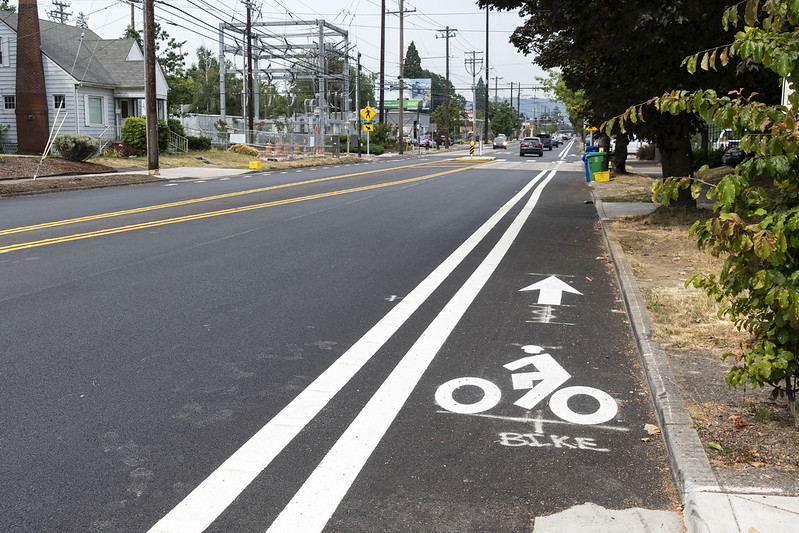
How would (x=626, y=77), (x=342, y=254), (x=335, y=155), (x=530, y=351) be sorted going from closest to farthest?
1. (x=530, y=351)
2. (x=342, y=254)
3. (x=626, y=77)
4. (x=335, y=155)

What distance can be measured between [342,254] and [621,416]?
265 inches

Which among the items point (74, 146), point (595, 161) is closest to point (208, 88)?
point (74, 146)

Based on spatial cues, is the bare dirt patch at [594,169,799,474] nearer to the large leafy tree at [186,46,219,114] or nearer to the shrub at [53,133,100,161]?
the shrub at [53,133,100,161]

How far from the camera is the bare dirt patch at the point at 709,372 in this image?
13.7 ft

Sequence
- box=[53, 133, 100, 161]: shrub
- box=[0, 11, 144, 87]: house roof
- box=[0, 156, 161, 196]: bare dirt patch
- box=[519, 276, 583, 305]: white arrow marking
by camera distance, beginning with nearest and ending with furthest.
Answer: box=[519, 276, 583, 305]: white arrow marking < box=[0, 156, 161, 196]: bare dirt patch < box=[53, 133, 100, 161]: shrub < box=[0, 11, 144, 87]: house roof

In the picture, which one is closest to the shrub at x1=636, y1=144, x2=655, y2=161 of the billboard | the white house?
the white house

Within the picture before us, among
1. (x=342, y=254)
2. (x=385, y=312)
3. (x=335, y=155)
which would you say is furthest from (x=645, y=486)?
(x=335, y=155)

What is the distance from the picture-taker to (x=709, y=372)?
5.63 m

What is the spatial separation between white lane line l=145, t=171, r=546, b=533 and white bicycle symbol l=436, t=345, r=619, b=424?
792 millimetres

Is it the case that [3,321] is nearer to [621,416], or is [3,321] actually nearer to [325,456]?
[325,456]

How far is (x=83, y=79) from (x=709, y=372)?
42.1m

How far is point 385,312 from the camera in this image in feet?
25.5

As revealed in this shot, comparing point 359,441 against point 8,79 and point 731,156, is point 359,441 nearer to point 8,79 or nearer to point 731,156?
point 731,156

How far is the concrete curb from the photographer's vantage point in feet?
11.9
